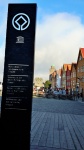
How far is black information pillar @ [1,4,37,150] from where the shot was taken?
20.5ft

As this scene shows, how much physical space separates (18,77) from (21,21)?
1296 mm

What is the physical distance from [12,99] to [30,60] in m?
0.96

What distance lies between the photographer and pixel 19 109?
247 inches

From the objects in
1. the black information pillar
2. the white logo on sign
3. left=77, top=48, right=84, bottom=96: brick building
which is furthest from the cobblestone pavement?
left=77, top=48, right=84, bottom=96: brick building

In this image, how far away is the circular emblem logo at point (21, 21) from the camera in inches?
256

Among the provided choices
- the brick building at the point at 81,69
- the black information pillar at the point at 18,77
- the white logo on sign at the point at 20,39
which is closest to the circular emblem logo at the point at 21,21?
the black information pillar at the point at 18,77

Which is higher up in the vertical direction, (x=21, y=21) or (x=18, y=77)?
(x=21, y=21)

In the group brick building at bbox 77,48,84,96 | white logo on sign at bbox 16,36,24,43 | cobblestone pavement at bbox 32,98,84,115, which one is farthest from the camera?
brick building at bbox 77,48,84,96

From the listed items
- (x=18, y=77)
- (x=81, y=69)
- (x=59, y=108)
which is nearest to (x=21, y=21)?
(x=18, y=77)

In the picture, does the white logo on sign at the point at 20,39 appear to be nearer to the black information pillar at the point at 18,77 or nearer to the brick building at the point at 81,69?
the black information pillar at the point at 18,77

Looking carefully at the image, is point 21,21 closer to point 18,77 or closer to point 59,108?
point 18,77

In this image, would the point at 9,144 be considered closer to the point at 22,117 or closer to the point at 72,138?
the point at 22,117

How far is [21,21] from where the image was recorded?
6492 mm

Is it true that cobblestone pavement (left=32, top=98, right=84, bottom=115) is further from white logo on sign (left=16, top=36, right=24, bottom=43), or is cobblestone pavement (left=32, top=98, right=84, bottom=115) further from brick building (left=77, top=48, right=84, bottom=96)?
brick building (left=77, top=48, right=84, bottom=96)
